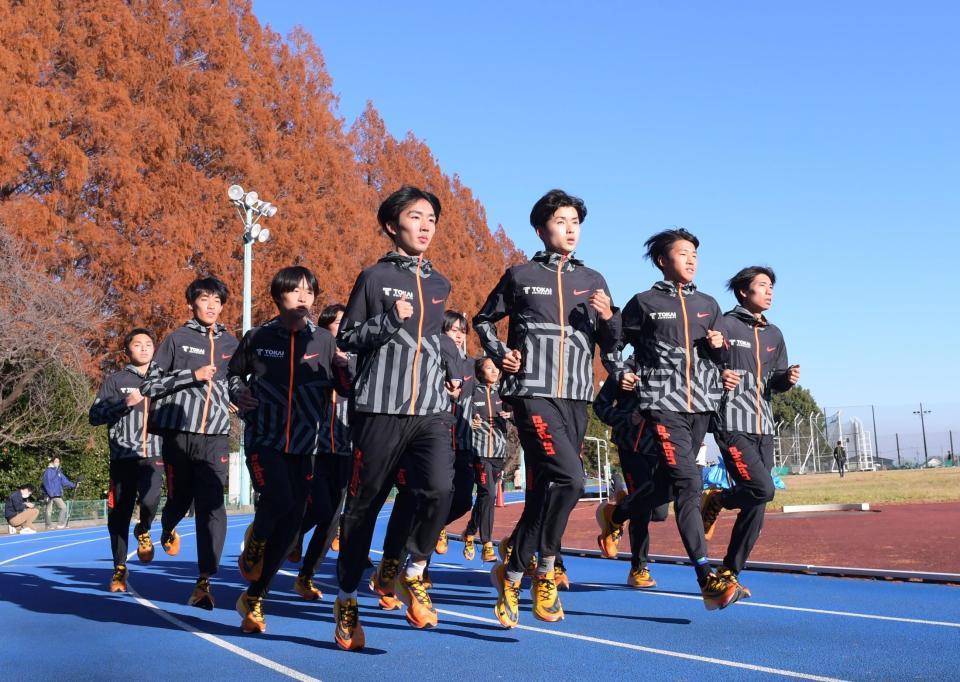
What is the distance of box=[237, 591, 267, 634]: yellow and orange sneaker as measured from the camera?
6.01m

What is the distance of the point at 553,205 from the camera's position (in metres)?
6.51

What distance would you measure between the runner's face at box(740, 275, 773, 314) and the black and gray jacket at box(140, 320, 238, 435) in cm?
396

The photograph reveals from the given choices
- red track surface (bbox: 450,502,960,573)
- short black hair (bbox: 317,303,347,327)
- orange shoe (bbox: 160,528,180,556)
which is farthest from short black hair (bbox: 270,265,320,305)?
red track surface (bbox: 450,502,960,573)

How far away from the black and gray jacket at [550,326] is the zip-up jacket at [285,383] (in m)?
1.17

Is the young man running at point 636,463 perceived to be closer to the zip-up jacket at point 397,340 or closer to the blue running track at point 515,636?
the blue running track at point 515,636

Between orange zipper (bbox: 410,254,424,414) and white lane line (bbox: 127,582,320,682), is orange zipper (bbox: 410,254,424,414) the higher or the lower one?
the higher one

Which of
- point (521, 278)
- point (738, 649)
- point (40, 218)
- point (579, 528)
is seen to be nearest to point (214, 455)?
point (521, 278)

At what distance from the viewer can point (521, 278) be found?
6289mm

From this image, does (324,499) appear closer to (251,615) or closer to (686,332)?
(251,615)

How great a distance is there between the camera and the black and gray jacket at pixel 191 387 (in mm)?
7836

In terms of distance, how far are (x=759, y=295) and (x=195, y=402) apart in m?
4.29

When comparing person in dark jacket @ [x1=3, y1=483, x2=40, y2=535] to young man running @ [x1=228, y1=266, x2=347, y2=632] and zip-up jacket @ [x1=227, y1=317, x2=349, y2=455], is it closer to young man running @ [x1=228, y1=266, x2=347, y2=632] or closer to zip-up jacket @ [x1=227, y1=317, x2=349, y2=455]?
young man running @ [x1=228, y1=266, x2=347, y2=632]

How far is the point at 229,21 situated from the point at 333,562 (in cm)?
2450

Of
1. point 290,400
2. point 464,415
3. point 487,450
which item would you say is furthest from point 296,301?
point 487,450
